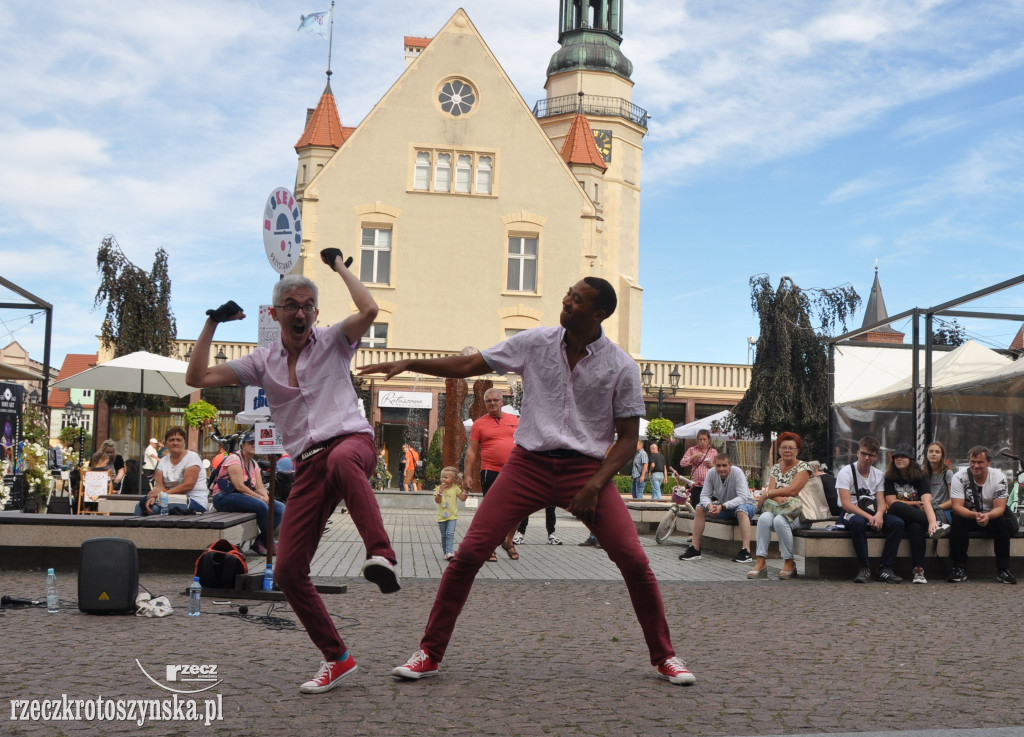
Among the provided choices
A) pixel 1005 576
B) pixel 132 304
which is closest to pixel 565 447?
pixel 1005 576

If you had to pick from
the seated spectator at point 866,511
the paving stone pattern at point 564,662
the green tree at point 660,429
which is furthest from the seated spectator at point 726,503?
the green tree at point 660,429

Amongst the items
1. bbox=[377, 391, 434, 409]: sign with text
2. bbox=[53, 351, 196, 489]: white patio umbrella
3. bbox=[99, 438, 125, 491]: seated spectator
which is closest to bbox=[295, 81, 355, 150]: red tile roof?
bbox=[377, 391, 434, 409]: sign with text

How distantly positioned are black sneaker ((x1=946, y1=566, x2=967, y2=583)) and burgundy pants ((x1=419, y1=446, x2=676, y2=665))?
27.4 feet

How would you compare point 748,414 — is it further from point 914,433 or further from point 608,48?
point 608,48

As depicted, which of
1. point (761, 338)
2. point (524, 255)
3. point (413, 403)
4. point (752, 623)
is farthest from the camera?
point (524, 255)

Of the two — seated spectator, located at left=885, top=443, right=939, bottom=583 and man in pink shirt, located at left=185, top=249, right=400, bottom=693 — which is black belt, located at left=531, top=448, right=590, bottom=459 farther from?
seated spectator, located at left=885, top=443, right=939, bottom=583

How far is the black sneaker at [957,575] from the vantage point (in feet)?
42.4

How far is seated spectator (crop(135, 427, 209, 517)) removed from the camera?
12508mm

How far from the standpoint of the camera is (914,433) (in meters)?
16.9

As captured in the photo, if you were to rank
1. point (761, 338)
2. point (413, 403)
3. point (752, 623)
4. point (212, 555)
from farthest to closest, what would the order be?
point (413, 403)
point (761, 338)
point (212, 555)
point (752, 623)

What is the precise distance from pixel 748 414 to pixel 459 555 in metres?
33.0

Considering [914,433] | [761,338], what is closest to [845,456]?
[914,433]

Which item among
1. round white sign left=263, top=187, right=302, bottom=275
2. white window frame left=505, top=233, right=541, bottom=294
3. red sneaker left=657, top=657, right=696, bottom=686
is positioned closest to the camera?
red sneaker left=657, top=657, right=696, bottom=686

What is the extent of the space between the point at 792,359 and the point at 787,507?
25085 mm
